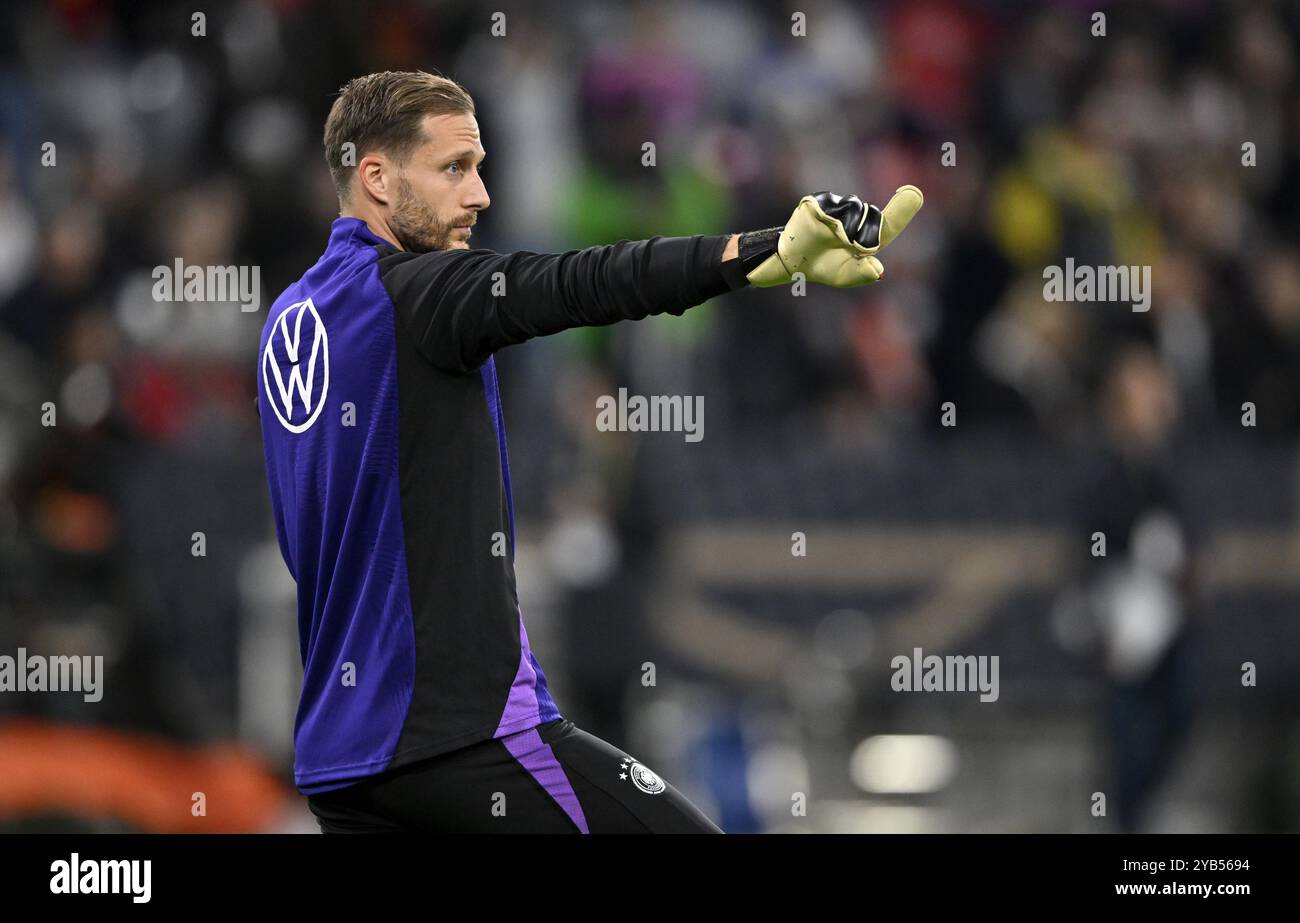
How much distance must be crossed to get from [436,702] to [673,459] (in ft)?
20.1

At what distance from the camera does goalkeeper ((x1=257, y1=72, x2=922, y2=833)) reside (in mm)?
3490

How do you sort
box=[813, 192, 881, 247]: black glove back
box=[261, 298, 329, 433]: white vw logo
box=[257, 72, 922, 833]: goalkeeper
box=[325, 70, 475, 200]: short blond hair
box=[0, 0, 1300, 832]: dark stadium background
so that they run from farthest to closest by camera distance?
box=[0, 0, 1300, 832]: dark stadium background → box=[325, 70, 475, 200]: short blond hair → box=[261, 298, 329, 433]: white vw logo → box=[257, 72, 922, 833]: goalkeeper → box=[813, 192, 881, 247]: black glove back

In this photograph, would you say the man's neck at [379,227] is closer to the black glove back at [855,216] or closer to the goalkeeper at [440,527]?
the goalkeeper at [440,527]

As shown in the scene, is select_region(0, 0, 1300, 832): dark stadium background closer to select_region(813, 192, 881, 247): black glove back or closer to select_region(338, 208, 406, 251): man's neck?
select_region(338, 208, 406, 251): man's neck

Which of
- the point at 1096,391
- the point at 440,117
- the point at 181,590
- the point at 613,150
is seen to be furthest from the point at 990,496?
the point at 440,117

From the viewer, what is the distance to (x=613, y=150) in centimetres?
1049

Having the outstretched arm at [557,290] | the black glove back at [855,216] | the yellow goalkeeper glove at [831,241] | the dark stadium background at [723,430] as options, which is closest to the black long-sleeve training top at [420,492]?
the outstretched arm at [557,290]

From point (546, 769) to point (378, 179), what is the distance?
118 centimetres

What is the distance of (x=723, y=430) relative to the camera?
396 inches

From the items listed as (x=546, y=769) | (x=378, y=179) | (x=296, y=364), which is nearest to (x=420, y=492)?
(x=296, y=364)

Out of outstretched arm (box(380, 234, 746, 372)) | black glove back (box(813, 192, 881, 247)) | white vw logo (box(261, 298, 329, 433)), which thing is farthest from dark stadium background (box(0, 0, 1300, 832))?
black glove back (box(813, 192, 881, 247))

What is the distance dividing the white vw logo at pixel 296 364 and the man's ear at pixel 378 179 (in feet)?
0.85

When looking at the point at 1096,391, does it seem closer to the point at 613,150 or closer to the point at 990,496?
the point at 990,496

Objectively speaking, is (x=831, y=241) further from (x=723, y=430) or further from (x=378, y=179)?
(x=723, y=430)
